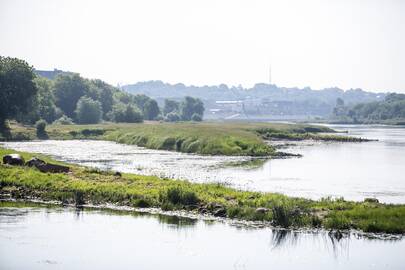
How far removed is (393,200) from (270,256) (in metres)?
18.6

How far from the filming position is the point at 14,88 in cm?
12138

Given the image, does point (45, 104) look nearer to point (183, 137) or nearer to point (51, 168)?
point (183, 137)

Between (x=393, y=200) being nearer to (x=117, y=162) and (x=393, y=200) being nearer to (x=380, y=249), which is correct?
(x=380, y=249)

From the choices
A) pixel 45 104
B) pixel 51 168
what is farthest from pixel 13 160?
pixel 45 104

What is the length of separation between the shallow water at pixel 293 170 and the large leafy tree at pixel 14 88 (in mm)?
35752

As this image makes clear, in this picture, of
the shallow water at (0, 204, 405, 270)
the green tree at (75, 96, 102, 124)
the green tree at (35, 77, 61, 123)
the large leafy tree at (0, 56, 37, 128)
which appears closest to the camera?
the shallow water at (0, 204, 405, 270)

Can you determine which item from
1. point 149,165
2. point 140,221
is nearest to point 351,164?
point 149,165

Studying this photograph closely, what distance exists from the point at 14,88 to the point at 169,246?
9546cm

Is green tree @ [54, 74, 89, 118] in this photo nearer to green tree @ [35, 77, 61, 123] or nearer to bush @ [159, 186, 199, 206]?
green tree @ [35, 77, 61, 123]

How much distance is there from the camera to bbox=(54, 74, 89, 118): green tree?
620ft

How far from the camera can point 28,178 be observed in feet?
163

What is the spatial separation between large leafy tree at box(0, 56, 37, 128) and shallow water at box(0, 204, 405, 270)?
8444 cm

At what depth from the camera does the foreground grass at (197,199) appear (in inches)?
1469

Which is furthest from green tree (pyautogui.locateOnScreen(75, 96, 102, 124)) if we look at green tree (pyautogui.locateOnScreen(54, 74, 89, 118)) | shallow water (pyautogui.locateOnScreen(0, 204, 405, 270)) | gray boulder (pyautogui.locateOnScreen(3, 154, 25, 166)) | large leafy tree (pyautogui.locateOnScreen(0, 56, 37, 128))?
shallow water (pyautogui.locateOnScreen(0, 204, 405, 270))
